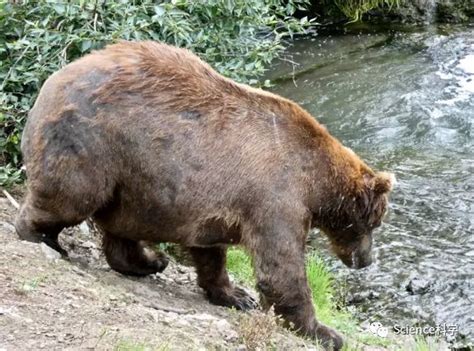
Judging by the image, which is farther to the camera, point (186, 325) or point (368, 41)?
point (368, 41)

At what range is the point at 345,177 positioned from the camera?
19.5ft

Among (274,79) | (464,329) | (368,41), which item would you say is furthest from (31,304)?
(368,41)

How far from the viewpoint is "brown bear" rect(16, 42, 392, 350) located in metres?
5.38

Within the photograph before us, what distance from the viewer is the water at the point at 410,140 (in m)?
8.18

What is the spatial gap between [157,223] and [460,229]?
15.2 ft

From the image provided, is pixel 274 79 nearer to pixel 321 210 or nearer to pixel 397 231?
pixel 397 231

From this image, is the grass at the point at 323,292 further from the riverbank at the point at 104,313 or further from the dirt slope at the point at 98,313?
the dirt slope at the point at 98,313

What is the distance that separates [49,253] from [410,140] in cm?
709

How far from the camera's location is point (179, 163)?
546 cm

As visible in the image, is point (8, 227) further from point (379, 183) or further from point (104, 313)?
point (379, 183)

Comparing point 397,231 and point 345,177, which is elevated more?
point 345,177

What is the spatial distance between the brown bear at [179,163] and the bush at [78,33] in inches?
62.2

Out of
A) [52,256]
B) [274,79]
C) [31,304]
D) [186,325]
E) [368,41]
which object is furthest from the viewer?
[368,41]

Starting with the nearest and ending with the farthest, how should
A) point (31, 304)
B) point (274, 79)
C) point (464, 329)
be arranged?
point (31, 304), point (464, 329), point (274, 79)
